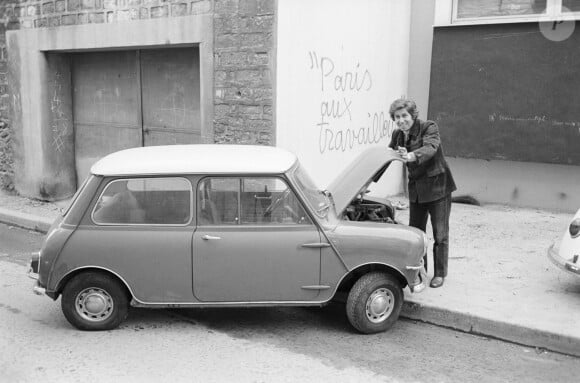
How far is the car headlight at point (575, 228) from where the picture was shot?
5.39 metres

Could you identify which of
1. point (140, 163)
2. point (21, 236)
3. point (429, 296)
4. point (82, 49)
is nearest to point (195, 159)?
point (140, 163)

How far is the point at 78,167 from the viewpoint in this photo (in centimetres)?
1051

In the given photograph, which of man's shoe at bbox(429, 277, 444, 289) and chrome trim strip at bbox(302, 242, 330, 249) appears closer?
chrome trim strip at bbox(302, 242, 330, 249)

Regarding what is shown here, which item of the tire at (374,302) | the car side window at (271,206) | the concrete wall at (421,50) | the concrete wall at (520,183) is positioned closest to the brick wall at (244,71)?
the car side window at (271,206)

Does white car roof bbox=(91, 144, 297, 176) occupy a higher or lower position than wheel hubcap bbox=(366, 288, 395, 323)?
higher

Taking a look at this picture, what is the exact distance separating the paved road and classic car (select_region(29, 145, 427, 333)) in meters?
0.27

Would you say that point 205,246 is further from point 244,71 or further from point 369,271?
point 244,71

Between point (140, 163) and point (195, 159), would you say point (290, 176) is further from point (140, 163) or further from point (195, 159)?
point (140, 163)

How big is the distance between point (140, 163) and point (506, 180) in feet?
20.5

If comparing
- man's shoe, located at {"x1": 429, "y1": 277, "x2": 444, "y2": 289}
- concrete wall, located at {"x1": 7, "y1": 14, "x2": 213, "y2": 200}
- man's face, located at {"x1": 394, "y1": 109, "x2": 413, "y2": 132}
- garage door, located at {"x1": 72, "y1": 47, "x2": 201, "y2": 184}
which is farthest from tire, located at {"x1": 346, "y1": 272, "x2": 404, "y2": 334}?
concrete wall, located at {"x1": 7, "y1": 14, "x2": 213, "y2": 200}

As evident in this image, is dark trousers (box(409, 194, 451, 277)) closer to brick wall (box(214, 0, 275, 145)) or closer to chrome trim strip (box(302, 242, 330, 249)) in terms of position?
chrome trim strip (box(302, 242, 330, 249))

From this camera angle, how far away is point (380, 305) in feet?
15.9

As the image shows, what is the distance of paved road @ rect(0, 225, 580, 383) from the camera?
4.19 metres

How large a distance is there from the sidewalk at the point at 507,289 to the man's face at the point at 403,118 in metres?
1.51
